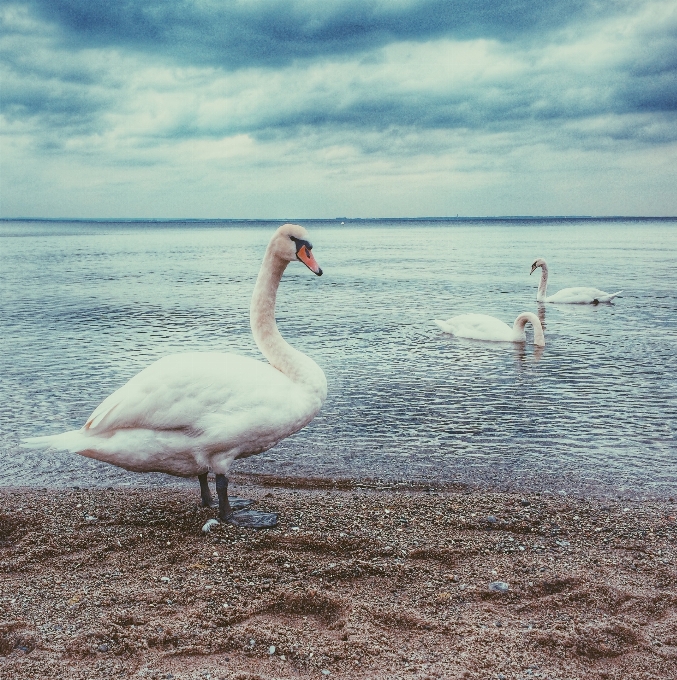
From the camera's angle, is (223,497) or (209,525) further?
(223,497)

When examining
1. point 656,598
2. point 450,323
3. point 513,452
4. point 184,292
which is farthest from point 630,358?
point 184,292

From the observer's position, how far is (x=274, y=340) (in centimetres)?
594

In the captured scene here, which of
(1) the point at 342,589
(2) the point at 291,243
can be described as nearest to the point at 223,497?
(1) the point at 342,589

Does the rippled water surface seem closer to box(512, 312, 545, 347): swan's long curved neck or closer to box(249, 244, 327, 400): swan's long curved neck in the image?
box(512, 312, 545, 347): swan's long curved neck

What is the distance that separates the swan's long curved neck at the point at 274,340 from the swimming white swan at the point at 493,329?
9.38 m

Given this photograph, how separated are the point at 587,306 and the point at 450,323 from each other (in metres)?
7.75

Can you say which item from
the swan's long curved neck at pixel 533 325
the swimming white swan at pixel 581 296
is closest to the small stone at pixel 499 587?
the swan's long curved neck at pixel 533 325

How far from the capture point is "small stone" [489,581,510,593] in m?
4.33

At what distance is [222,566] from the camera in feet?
15.4

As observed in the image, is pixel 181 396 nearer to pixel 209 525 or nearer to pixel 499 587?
pixel 209 525

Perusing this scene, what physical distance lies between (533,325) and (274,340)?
948 cm

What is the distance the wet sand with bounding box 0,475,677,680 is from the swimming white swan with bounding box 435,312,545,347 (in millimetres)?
8630

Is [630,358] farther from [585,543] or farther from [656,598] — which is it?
[656,598]

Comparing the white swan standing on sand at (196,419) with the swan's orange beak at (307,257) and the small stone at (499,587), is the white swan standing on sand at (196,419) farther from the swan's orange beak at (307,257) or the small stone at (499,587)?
the small stone at (499,587)
